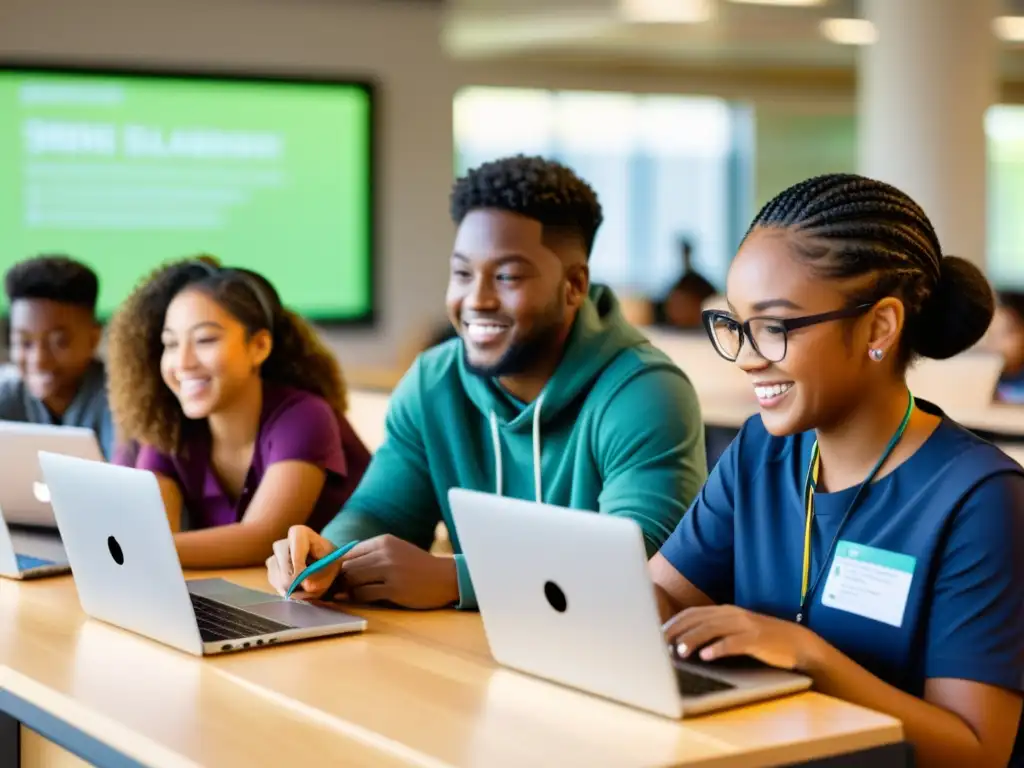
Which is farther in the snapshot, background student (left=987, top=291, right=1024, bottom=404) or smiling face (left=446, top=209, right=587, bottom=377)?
background student (left=987, top=291, right=1024, bottom=404)

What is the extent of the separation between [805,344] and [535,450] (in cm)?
84

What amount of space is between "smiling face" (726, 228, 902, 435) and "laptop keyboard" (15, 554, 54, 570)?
4.17ft

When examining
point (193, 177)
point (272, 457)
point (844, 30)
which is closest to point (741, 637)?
point (272, 457)

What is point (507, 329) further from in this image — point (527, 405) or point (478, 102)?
point (478, 102)

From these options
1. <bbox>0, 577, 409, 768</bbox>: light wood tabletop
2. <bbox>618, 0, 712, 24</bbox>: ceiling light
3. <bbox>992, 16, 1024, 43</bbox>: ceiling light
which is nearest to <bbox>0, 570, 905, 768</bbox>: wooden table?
<bbox>0, 577, 409, 768</bbox>: light wood tabletop

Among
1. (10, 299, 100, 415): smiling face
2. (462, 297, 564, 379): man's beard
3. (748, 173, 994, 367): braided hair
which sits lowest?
(10, 299, 100, 415): smiling face

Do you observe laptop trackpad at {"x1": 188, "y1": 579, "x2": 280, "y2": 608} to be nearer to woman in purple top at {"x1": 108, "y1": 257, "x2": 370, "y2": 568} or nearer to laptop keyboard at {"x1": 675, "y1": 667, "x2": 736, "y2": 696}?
woman in purple top at {"x1": 108, "y1": 257, "x2": 370, "y2": 568}

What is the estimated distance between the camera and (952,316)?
173cm

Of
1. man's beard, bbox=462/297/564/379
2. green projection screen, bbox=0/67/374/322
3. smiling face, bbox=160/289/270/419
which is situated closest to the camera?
man's beard, bbox=462/297/564/379

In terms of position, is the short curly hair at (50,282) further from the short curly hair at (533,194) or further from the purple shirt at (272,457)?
the short curly hair at (533,194)

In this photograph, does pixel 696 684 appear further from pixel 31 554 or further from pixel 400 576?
pixel 31 554

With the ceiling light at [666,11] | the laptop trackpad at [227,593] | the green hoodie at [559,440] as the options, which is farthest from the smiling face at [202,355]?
the ceiling light at [666,11]

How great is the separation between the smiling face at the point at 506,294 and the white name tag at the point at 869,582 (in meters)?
0.82

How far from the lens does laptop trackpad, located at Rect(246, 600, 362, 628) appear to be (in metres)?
1.95
